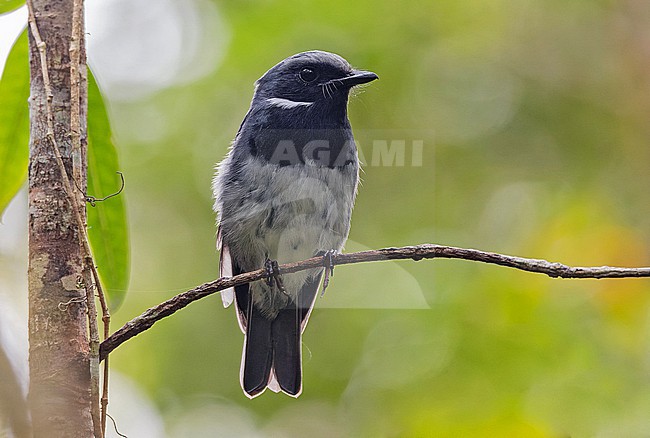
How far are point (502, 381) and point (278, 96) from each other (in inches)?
38.0

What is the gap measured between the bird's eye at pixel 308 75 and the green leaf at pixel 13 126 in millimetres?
741

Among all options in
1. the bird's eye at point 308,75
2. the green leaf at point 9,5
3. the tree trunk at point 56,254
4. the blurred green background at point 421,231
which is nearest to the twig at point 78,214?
the tree trunk at point 56,254

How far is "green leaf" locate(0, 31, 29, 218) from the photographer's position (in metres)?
1.45

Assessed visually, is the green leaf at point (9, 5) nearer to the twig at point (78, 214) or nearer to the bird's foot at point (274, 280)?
the twig at point (78, 214)

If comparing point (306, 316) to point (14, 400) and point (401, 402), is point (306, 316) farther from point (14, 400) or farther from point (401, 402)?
point (14, 400)

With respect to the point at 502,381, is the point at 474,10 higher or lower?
higher

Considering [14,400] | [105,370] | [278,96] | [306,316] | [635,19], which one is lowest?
[306,316]

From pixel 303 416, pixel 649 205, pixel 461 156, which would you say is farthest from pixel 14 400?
pixel 649 205

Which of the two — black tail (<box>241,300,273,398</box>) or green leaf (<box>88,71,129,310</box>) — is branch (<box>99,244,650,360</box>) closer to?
green leaf (<box>88,71,129,310</box>)

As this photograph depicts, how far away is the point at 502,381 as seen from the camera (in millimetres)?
1971

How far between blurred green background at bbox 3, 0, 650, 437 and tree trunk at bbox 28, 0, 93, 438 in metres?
0.57

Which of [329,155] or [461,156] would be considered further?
[461,156]

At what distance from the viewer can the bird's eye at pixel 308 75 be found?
1.96m

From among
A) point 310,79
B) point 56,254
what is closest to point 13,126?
point 56,254
